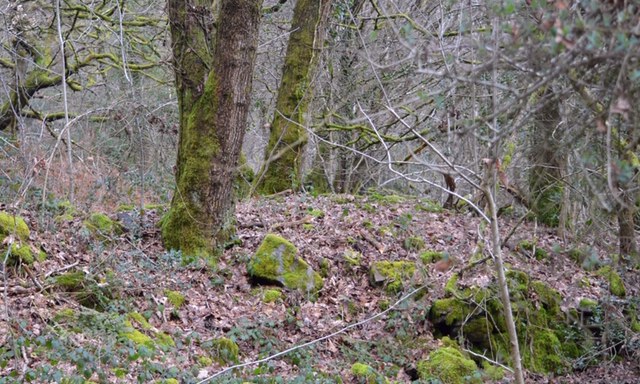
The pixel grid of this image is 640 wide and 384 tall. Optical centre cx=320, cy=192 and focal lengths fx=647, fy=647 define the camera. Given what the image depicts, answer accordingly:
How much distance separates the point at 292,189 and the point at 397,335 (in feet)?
13.6

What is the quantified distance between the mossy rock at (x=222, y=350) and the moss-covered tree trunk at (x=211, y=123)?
1.65 m

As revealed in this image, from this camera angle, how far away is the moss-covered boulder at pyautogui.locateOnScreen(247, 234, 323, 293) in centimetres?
→ 718

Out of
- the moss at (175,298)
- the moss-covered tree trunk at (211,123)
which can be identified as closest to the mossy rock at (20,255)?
the moss at (175,298)

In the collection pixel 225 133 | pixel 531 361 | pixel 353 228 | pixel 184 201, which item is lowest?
pixel 531 361

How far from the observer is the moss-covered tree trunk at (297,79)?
10.3m

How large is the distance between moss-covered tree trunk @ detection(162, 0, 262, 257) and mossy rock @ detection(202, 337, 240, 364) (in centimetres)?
165

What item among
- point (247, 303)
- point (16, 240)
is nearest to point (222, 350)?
point (247, 303)

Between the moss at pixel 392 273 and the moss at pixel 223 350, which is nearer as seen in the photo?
the moss at pixel 223 350

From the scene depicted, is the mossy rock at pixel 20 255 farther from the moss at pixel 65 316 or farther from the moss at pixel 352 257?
the moss at pixel 352 257

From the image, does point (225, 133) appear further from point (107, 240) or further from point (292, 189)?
point (292, 189)

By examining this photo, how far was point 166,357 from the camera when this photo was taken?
527 centimetres

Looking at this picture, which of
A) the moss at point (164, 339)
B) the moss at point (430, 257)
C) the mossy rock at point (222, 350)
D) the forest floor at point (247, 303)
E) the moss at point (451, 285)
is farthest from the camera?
the moss at point (430, 257)

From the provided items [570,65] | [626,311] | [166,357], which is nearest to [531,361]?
[626,311]

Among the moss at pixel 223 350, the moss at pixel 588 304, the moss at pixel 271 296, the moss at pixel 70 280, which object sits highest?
the moss at pixel 70 280
